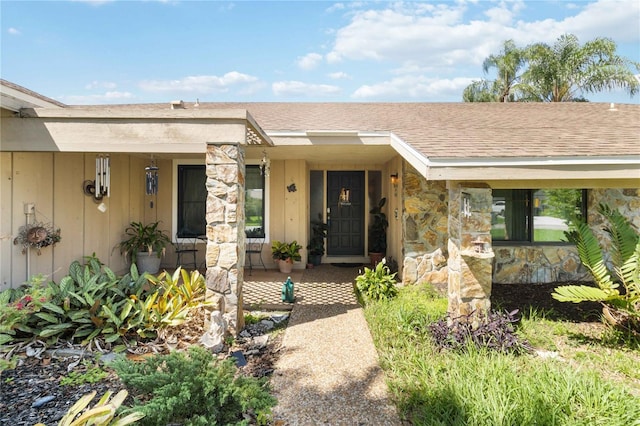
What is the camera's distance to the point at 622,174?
12.6ft

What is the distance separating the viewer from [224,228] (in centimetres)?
408

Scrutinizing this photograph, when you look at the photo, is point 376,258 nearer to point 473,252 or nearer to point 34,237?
point 473,252

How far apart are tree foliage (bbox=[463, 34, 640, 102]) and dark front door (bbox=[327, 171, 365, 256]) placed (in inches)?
540

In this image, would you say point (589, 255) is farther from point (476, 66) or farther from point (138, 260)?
point (476, 66)

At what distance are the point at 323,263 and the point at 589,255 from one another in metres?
5.56

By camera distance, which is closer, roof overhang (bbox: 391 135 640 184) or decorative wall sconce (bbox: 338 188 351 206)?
roof overhang (bbox: 391 135 640 184)

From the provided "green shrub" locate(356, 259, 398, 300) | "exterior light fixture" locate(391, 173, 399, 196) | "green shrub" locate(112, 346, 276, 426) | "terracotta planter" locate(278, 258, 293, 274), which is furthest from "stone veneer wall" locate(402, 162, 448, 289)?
"green shrub" locate(112, 346, 276, 426)

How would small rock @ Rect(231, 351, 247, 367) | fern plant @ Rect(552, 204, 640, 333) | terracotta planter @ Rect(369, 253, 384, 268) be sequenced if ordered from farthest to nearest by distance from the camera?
terracotta planter @ Rect(369, 253, 384, 268) < fern plant @ Rect(552, 204, 640, 333) < small rock @ Rect(231, 351, 247, 367)

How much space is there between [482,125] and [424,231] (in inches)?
83.6

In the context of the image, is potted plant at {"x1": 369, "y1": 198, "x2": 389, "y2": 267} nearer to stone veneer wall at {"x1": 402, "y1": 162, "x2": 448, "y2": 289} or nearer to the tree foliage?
stone veneer wall at {"x1": 402, "y1": 162, "x2": 448, "y2": 289}

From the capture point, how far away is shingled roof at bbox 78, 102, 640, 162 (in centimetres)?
400

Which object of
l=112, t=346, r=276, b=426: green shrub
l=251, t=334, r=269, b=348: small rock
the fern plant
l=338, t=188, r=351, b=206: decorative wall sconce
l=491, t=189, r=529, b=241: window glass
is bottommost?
l=251, t=334, r=269, b=348: small rock

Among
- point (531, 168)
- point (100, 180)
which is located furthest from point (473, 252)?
point (100, 180)

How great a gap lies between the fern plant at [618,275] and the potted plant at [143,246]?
22.1 feet
